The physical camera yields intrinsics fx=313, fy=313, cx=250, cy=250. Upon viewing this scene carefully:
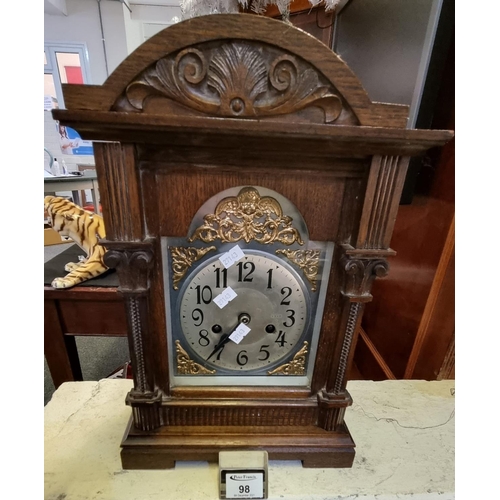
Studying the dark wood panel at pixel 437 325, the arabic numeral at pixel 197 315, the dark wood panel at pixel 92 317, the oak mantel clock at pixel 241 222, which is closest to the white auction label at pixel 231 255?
the oak mantel clock at pixel 241 222

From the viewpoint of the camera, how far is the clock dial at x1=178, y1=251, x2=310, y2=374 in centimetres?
55

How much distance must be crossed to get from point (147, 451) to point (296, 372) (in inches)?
13.0

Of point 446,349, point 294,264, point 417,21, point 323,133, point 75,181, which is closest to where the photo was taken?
point 323,133

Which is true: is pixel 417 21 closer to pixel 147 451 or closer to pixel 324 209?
pixel 324 209

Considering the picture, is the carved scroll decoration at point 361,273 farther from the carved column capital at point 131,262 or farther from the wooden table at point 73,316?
the wooden table at point 73,316

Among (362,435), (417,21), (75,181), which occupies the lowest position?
(362,435)

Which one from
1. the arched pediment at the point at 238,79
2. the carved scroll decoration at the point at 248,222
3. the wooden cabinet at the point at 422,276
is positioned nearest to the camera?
Result: the arched pediment at the point at 238,79

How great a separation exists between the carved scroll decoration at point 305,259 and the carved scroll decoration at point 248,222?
2 cm

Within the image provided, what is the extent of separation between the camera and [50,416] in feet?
2.46

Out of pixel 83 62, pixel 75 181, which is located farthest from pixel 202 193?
pixel 83 62

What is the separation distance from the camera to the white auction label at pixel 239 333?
0.58 metres

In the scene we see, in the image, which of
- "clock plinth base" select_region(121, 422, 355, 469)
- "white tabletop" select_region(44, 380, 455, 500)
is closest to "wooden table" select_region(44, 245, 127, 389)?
"white tabletop" select_region(44, 380, 455, 500)

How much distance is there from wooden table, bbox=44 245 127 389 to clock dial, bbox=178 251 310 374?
1.87ft

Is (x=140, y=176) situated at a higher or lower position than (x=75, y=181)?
higher
